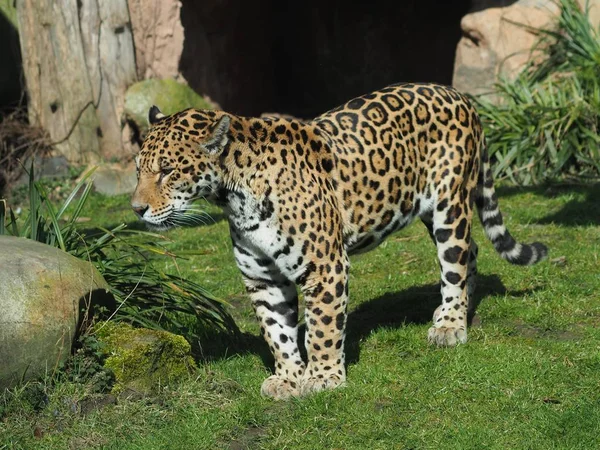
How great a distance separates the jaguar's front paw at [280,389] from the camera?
23.6ft

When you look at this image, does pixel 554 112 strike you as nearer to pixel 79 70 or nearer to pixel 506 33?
pixel 506 33

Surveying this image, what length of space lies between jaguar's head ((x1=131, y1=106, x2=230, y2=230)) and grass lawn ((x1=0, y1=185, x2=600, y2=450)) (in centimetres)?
133

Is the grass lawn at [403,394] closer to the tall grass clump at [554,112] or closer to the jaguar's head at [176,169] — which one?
the jaguar's head at [176,169]

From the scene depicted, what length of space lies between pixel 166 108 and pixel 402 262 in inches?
233

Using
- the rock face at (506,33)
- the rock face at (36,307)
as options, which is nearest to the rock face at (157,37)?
the rock face at (506,33)

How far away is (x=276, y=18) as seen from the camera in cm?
1961

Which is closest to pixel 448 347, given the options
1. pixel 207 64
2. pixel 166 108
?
pixel 166 108

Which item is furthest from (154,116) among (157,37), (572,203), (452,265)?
(157,37)

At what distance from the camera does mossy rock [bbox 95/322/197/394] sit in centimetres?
705

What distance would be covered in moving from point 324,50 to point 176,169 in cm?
1325

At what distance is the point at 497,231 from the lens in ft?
28.2

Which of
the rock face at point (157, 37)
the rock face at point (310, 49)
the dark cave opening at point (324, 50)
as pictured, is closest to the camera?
the rock face at point (157, 37)

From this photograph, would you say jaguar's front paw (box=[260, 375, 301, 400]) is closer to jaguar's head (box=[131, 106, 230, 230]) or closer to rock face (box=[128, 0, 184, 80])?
jaguar's head (box=[131, 106, 230, 230])

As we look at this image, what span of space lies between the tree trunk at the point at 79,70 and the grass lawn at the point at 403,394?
6519 millimetres
